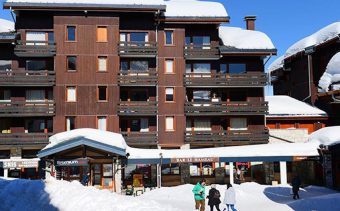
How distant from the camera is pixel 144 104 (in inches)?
1468

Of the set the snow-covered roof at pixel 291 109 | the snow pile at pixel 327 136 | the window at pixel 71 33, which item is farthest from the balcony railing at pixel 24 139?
the snow pile at pixel 327 136

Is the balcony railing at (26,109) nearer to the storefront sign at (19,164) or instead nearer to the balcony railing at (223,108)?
the storefront sign at (19,164)

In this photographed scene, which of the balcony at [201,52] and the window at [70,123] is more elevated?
the balcony at [201,52]

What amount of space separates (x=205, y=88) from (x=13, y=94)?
52.5 ft

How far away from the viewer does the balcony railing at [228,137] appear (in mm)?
37781

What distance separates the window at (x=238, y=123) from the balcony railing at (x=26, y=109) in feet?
49.6

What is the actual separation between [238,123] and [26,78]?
59.4 feet

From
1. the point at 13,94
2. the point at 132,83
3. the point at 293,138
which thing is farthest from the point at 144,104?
the point at 293,138

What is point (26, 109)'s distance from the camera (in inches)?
1403

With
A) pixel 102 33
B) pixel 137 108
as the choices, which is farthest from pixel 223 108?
pixel 102 33

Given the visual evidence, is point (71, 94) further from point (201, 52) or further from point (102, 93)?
point (201, 52)

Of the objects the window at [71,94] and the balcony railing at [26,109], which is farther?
the window at [71,94]

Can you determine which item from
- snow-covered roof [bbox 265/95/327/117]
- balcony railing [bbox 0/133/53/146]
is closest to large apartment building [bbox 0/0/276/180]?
balcony railing [bbox 0/133/53/146]

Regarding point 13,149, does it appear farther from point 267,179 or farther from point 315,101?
point 315,101
